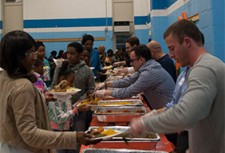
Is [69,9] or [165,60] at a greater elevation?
[69,9]

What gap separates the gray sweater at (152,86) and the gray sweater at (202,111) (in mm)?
1246

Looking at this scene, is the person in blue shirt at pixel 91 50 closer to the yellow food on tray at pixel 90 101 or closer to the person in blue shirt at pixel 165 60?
the person in blue shirt at pixel 165 60

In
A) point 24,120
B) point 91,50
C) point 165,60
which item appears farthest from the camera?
point 91,50

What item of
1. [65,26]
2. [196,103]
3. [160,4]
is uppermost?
[160,4]

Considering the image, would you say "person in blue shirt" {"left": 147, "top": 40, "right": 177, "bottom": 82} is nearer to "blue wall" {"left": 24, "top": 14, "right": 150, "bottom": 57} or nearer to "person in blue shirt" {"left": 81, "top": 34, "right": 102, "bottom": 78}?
"person in blue shirt" {"left": 81, "top": 34, "right": 102, "bottom": 78}

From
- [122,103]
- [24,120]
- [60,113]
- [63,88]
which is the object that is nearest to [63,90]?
[63,88]

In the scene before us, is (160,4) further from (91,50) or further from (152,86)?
(152,86)

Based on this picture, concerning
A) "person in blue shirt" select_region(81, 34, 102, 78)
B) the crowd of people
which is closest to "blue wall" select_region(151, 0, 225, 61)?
"person in blue shirt" select_region(81, 34, 102, 78)

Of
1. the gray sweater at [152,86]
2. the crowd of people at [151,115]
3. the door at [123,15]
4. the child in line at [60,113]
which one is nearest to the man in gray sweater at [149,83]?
the gray sweater at [152,86]

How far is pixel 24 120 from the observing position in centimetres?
120

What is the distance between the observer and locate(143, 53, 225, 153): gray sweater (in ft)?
3.28

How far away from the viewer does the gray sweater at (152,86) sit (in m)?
2.44

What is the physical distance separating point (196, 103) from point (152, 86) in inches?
58.6

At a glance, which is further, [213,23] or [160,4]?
[160,4]
